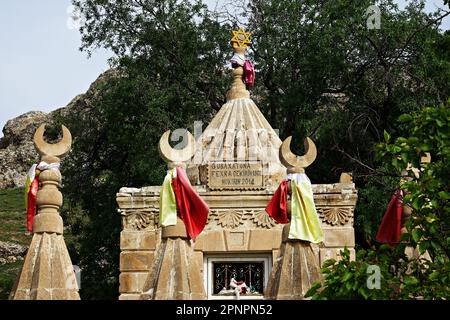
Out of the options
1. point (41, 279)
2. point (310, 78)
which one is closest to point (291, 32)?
point (310, 78)

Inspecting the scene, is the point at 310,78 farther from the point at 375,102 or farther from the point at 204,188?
the point at 204,188

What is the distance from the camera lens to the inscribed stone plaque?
1859cm

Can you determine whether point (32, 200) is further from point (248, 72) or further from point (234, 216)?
point (248, 72)

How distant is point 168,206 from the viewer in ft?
47.6

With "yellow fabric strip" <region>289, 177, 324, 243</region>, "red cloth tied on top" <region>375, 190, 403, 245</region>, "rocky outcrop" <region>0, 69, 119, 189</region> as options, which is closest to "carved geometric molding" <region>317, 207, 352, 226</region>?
"red cloth tied on top" <region>375, 190, 403, 245</region>

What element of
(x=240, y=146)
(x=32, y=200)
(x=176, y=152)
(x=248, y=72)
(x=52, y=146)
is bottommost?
(x=32, y=200)

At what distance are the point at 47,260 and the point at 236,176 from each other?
554cm

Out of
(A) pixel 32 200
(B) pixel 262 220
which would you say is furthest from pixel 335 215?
(A) pixel 32 200

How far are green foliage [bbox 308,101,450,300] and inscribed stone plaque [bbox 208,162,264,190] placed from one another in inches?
236

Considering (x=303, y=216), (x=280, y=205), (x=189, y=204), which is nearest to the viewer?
(x=303, y=216)

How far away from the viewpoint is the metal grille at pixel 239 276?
1778 centimetres

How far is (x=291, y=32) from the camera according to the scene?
29.3 m

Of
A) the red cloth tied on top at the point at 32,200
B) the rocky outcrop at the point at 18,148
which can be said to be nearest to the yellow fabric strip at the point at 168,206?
the red cloth tied on top at the point at 32,200

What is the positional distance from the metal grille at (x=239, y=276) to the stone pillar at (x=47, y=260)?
4.27 m
